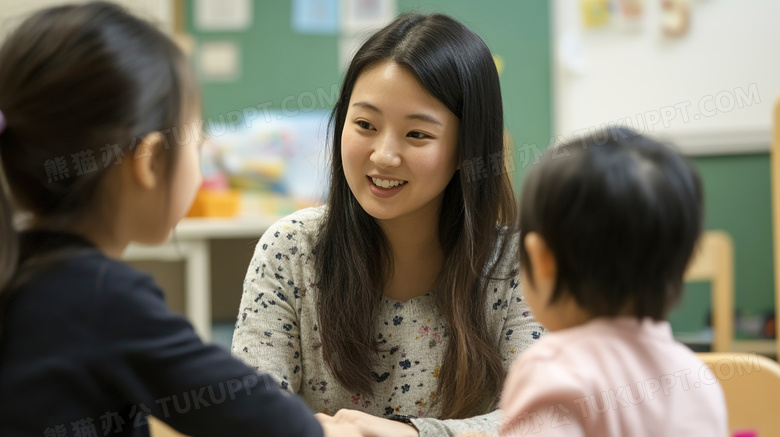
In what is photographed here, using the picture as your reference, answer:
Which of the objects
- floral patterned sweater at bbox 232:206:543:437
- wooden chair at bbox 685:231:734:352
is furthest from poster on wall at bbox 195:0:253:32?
floral patterned sweater at bbox 232:206:543:437

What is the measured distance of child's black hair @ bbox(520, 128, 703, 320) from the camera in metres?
0.67

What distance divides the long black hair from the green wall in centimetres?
142

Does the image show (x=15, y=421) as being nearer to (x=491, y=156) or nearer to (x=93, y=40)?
(x=93, y=40)

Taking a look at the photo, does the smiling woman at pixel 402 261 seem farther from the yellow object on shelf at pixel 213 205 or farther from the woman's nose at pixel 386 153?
the yellow object on shelf at pixel 213 205

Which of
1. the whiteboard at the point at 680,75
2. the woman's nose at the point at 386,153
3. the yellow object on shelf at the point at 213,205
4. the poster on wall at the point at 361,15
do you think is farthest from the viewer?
the poster on wall at the point at 361,15

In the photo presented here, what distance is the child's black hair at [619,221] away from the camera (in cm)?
67

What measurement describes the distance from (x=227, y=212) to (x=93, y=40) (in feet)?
7.03

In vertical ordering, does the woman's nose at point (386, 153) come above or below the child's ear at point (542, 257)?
above

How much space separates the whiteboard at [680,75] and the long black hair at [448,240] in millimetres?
1592

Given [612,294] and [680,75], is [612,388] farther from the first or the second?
[680,75]

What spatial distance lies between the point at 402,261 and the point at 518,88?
1779mm

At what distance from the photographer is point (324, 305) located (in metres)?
1.20

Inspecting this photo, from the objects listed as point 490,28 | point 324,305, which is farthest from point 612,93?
point 324,305

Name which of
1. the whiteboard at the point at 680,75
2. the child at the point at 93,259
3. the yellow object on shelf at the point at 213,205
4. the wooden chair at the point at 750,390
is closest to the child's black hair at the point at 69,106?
the child at the point at 93,259
